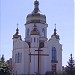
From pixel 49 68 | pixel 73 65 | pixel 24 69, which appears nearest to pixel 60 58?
pixel 49 68

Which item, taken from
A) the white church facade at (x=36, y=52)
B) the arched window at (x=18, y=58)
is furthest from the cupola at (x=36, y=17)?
the arched window at (x=18, y=58)

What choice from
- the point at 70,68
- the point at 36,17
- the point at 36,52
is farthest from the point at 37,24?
the point at 70,68

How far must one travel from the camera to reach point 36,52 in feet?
192

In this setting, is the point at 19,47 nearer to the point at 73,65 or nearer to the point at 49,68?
the point at 49,68

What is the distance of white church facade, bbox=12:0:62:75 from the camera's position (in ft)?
194

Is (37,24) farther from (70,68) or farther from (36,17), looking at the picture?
(70,68)

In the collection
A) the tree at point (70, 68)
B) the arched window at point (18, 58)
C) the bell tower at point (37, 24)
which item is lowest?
the tree at point (70, 68)

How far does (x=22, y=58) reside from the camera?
60.3 meters

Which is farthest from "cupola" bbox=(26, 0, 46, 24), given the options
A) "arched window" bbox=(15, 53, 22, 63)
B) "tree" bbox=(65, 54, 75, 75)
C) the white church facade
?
"tree" bbox=(65, 54, 75, 75)

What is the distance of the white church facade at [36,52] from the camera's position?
59.1 metres

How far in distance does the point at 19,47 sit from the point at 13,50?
2053mm

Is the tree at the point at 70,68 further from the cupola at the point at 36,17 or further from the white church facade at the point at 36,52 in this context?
the cupola at the point at 36,17

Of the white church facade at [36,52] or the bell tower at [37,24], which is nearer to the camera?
the white church facade at [36,52]

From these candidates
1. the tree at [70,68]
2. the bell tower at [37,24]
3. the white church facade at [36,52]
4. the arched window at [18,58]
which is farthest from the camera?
the bell tower at [37,24]
